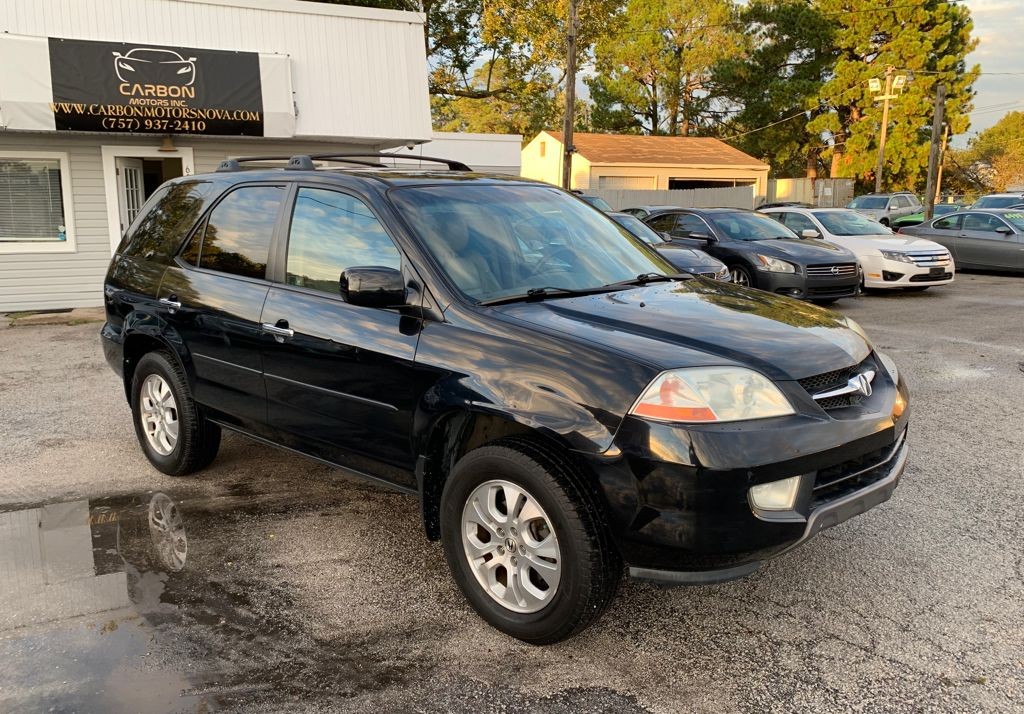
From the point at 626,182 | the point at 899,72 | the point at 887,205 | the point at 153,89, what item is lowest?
the point at 887,205

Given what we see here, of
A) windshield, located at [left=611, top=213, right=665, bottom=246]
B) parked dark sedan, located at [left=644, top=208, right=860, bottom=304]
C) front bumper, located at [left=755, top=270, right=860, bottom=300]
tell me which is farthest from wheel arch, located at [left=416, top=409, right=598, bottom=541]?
parked dark sedan, located at [left=644, top=208, right=860, bottom=304]

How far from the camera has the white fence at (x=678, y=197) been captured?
3016 centimetres

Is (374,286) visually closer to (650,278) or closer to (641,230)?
(650,278)

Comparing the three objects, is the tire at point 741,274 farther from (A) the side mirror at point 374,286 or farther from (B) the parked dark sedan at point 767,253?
(A) the side mirror at point 374,286

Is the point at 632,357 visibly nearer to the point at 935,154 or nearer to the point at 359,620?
the point at 359,620

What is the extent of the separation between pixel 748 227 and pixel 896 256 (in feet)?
8.64

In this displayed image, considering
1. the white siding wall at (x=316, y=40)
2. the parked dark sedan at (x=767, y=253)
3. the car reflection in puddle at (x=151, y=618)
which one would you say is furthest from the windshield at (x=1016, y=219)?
the car reflection in puddle at (x=151, y=618)

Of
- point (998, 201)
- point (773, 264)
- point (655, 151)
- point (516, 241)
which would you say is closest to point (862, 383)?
point (516, 241)

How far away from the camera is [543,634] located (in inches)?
122

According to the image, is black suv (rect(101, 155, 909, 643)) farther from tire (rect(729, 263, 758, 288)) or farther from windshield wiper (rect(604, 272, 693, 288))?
tire (rect(729, 263, 758, 288))

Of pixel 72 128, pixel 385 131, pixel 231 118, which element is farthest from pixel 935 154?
pixel 72 128

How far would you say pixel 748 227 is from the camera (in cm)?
1340

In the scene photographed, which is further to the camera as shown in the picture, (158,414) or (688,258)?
(688,258)

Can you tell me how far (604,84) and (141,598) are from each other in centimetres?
4583
